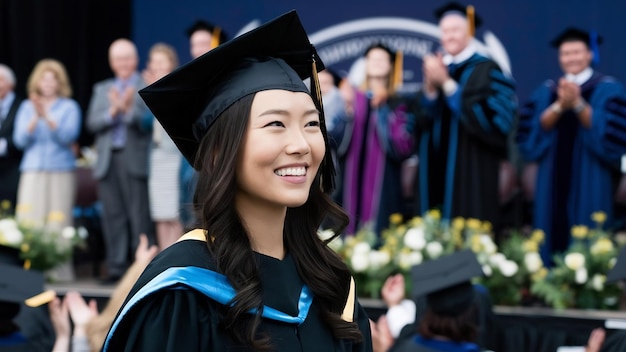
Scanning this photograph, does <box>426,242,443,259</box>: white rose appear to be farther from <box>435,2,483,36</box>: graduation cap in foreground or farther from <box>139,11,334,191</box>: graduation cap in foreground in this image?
<box>139,11,334,191</box>: graduation cap in foreground

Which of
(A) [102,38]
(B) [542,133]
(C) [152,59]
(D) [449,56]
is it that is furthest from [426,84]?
(A) [102,38]

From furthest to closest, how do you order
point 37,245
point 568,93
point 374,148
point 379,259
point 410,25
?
point 410,25 < point 374,148 < point 37,245 < point 568,93 < point 379,259

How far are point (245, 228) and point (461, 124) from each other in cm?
566

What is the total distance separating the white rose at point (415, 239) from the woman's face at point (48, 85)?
10.1ft

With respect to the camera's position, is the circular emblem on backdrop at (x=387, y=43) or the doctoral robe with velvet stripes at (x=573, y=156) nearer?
the doctoral robe with velvet stripes at (x=573, y=156)

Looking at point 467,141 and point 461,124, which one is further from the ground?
point 461,124

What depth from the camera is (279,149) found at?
215 cm

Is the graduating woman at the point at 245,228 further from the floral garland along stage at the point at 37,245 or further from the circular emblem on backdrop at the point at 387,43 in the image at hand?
the circular emblem on backdrop at the point at 387,43

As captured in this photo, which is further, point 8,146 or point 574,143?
point 8,146

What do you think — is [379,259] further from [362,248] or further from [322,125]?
[322,125]

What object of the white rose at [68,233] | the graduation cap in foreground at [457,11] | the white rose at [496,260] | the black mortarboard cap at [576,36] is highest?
the graduation cap in foreground at [457,11]

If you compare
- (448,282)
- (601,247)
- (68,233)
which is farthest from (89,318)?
(68,233)

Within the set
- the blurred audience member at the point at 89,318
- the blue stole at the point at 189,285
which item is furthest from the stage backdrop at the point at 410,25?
the blue stole at the point at 189,285

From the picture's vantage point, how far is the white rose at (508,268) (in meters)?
6.38
